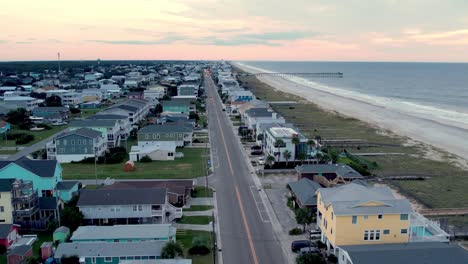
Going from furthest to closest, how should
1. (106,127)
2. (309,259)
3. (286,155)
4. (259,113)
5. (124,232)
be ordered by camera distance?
1. (259,113)
2. (106,127)
3. (286,155)
4. (124,232)
5. (309,259)

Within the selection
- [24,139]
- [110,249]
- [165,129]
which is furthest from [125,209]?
[24,139]

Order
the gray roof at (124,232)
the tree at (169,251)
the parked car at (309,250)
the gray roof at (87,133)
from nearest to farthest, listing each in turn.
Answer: the tree at (169,251)
the parked car at (309,250)
the gray roof at (124,232)
the gray roof at (87,133)

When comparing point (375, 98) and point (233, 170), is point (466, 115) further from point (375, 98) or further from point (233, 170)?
point (233, 170)

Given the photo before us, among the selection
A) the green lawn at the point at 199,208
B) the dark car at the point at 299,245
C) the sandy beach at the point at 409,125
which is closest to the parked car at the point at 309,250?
the dark car at the point at 299,245

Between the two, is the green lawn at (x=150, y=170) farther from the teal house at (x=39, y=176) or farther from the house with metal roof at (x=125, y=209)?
the house with metal roof at (x=125, y=209)

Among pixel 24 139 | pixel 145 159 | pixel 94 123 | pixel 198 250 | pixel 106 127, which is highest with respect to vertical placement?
pixel 94 123

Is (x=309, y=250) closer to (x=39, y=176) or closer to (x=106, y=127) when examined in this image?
(x=39, y=176)

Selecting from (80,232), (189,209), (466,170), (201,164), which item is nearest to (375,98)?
(466,170)
